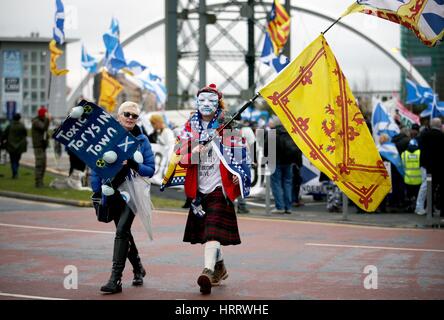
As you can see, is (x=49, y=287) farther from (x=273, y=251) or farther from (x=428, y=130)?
(x=428, y=130)

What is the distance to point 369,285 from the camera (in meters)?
10.4

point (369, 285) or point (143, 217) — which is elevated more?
point (143, 217)

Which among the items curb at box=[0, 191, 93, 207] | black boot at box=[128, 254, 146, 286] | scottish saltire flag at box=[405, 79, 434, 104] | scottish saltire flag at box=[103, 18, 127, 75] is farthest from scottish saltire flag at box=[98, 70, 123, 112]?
black boot at box=[128, 254, 146, 286]

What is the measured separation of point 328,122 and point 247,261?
3.10 metres

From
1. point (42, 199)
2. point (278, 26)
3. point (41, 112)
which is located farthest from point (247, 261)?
point (278, 26)

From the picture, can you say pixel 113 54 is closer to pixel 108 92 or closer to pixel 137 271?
pixel 108 92

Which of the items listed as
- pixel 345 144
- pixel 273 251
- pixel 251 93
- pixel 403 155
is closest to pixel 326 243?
→ pixel 273 251

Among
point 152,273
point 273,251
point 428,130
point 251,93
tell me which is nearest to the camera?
point 152,273

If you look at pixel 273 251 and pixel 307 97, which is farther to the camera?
pixel 273 251

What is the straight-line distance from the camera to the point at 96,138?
9688mm

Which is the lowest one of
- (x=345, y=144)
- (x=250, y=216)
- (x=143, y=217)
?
(x=250, y=216)

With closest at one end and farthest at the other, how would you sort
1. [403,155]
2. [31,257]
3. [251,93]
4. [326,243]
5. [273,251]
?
[31,257] < [273,251] < [326,243] < [403,155] < [251,93]

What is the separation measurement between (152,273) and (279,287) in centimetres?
170

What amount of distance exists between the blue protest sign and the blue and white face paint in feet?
2.87
